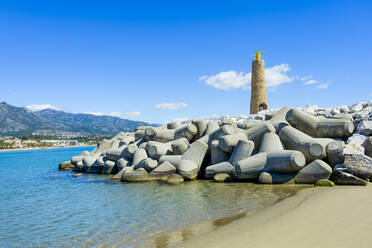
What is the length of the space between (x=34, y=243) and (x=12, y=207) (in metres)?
4.28

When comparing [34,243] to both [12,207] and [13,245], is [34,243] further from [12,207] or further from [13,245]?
[12,207]

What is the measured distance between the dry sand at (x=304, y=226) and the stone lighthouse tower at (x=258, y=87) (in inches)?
644

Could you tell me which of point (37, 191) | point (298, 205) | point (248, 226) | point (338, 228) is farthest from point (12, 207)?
point (338, 228)

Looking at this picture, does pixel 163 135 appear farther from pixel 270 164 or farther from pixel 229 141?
pixel 270 164

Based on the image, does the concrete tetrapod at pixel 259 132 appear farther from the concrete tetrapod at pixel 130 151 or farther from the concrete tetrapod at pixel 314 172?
the concrete tetrapod at pixel 130 151

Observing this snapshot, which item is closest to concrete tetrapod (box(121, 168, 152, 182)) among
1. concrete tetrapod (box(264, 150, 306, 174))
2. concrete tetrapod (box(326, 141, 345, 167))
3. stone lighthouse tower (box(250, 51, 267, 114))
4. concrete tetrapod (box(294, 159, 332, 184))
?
concrete tetrapod (box(264, 150, 306, 174))

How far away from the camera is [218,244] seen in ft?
14.6

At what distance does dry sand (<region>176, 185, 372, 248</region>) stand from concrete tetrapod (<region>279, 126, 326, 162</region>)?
2636 mm

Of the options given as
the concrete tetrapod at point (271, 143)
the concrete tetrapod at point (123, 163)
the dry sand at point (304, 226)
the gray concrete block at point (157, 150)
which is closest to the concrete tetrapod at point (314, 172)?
the concrete tetrapod at point (271, 143)

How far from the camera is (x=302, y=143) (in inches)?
389

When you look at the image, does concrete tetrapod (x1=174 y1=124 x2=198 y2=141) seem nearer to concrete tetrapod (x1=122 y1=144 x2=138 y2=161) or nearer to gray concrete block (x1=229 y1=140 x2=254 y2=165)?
concrete tetrapod (x1=122 y1=144 x2=138 y2=161)

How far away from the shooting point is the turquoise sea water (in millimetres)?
5730

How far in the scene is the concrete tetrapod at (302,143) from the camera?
951cm

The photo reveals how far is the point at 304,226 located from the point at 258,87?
18953 mm
